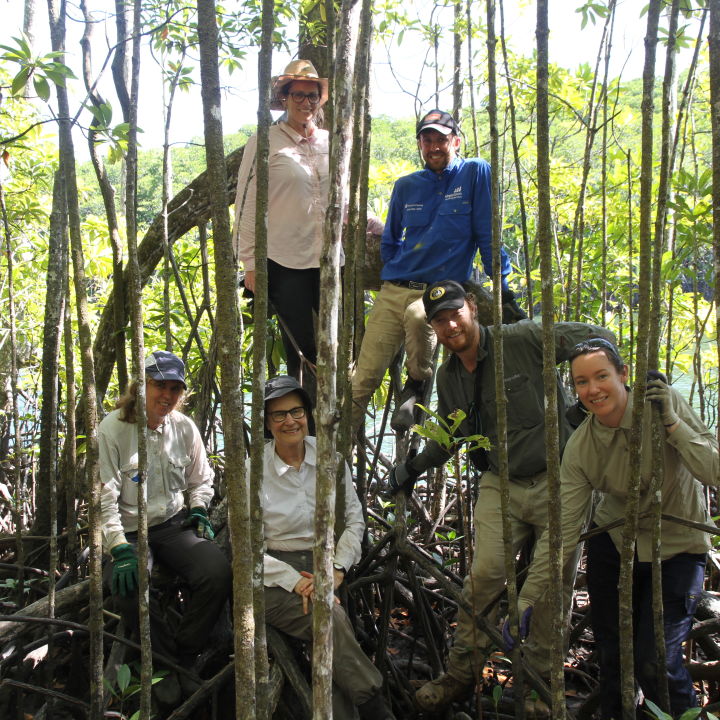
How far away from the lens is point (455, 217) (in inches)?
124

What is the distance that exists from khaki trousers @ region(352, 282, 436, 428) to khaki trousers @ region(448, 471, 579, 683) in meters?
0.74

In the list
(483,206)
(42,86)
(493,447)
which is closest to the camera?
(42,86)

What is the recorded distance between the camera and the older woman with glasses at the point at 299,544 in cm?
253

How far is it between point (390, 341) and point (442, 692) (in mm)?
1499

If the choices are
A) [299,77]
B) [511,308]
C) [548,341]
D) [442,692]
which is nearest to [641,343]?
[548,341]

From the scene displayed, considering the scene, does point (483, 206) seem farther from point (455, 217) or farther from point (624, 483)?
point (624, 483)

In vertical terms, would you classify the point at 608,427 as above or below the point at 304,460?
above

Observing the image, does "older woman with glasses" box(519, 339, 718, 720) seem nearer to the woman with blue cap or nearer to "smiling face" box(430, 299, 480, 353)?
"smiling face" box(430, 299, 480, 353)

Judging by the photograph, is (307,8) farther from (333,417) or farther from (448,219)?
(333,417)

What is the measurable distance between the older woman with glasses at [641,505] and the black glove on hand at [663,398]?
0.08 meters

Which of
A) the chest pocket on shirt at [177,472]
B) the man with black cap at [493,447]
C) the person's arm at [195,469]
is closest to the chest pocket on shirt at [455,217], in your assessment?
the man with black cap at [493,447]

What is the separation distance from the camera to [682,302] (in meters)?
4.98

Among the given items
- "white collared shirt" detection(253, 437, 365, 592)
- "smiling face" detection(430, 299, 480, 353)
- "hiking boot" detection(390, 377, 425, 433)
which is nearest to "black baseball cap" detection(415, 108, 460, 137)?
"smiling face" detection(430, 299, 480, 353)

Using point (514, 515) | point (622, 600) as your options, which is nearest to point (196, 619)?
point (514, 515)
